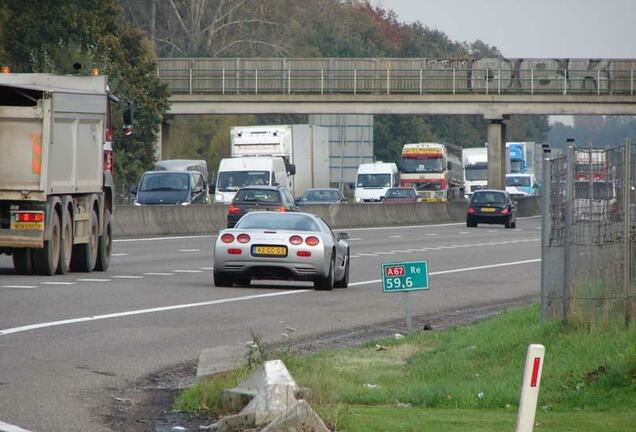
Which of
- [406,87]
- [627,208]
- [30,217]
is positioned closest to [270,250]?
[30,217]

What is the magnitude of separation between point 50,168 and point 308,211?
34.4 metres

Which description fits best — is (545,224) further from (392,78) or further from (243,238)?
(392,78)

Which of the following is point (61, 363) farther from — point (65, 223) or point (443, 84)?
point (443, 84)

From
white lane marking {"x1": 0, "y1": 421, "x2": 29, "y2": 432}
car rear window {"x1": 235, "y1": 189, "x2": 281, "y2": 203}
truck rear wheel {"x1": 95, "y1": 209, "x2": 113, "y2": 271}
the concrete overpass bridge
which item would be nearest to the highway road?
white lane marking {"x1": 0, "y1": 421, "x2": 29, "y2": 432}

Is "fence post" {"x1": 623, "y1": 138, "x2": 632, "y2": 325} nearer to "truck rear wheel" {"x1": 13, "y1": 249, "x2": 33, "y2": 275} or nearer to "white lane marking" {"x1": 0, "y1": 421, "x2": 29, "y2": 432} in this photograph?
"white lane marking" {"x1": 0, "y1": 421, "x2": 29, "y2": 432}

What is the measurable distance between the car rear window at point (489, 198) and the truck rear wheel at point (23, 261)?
4032 centimetres

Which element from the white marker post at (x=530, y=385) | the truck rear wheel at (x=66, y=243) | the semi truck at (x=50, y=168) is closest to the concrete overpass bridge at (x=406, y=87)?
the semi truck at (x=50, y=168)

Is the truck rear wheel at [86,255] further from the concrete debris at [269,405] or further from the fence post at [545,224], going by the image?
the concrete debris at [269,405]

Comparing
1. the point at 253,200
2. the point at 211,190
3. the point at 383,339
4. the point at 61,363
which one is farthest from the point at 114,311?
the point at 211,190

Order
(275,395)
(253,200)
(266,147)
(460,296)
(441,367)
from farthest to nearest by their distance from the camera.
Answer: (266,147), (253,200), (460,296), (441,367), (275,395)

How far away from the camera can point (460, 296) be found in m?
26.6

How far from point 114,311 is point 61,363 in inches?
237

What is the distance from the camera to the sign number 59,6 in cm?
1958

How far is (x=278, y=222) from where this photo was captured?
2714 cm
